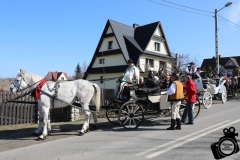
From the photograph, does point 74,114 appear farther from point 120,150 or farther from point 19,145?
point 120,150

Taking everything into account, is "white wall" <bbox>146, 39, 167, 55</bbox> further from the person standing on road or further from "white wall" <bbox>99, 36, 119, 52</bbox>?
the person standing on road

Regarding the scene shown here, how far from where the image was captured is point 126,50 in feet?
99.1

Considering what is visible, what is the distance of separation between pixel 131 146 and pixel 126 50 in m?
25.0

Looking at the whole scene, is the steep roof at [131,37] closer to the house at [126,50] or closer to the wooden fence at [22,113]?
the house at [126,50]

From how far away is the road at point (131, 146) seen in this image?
5.05 meters

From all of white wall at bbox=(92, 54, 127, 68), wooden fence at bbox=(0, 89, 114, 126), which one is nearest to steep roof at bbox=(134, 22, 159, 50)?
white wall at bbox=(92, 54, 127, 68)

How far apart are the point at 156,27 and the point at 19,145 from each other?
1109 inches

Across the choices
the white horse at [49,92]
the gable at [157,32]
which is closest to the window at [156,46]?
the gable at [157,32]

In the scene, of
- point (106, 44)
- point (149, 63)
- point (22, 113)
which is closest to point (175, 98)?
point (22, 113)

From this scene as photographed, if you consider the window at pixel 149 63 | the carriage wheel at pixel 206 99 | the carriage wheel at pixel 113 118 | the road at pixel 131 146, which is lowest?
the road at pixel 131 146

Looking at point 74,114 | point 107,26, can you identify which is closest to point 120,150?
Result: point 74,114

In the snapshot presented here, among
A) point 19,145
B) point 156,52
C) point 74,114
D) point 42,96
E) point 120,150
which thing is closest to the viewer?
point 120,150

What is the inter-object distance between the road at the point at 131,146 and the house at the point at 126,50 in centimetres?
2181

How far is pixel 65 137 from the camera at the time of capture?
697 cm
